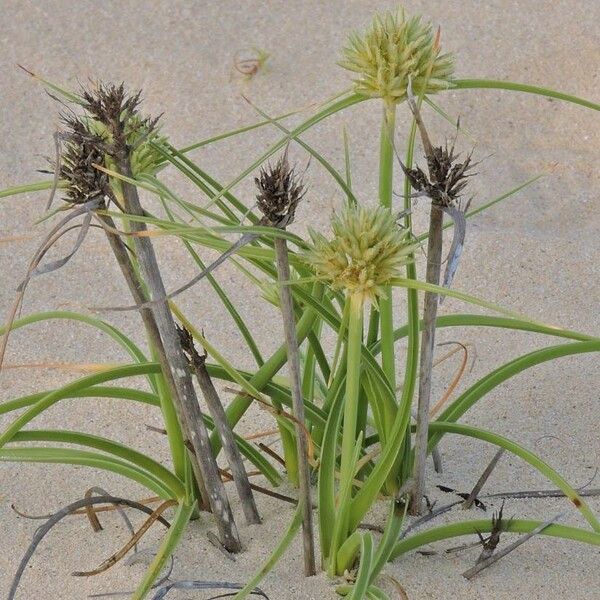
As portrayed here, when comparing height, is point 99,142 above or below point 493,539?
above

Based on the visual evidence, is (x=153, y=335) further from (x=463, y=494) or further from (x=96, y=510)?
(x=463, y=494)

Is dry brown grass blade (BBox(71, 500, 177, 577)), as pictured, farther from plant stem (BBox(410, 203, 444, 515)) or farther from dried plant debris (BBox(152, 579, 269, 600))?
plant stem (BBox(410, 203, 444, 515))

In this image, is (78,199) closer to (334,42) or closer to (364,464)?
(364,464)

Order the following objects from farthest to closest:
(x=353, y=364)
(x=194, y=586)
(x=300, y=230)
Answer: (x=300, y=230), (x=194, y=586), (x=353, y=364)

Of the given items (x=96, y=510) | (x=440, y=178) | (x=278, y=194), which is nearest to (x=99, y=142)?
(x=278, y=194)

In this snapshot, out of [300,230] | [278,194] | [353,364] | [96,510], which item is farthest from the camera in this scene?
[300,230]

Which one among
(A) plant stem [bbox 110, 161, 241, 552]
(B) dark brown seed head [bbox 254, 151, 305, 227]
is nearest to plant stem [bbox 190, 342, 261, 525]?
(A) plant stem [bbox 110, 161, 241, 552]

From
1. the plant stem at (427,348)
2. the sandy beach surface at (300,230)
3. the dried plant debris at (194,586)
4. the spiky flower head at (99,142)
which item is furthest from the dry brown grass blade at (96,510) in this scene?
the spiky flower head at (99,142)
